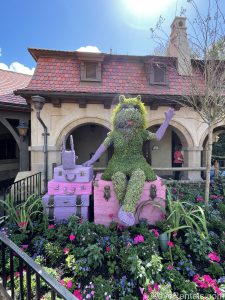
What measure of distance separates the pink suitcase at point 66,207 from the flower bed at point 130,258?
197 mm

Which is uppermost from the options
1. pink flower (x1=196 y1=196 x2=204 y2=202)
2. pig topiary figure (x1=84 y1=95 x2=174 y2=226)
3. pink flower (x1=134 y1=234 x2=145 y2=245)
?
pig topiary figure (x1=84 y1=95 x2=174 y2=226)

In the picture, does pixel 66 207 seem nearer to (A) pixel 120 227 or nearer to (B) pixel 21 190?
(A) pixel 120 227

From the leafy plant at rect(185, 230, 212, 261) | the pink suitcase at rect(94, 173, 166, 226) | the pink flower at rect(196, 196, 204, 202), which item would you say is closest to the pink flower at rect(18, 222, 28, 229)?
the pink suitcase at rect(94, 173, 166, 226)

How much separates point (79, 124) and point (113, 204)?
3985 mm

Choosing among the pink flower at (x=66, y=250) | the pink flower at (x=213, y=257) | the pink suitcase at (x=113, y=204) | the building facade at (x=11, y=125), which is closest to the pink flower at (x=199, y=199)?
the pink suitcase at (x=113, y=204)

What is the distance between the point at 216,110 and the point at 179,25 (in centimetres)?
489

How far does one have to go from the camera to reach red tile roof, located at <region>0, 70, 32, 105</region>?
705 cm

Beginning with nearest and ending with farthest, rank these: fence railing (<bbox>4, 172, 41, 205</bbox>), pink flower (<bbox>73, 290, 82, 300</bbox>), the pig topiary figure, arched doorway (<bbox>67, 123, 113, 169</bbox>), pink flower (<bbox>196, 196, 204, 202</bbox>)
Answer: pink flower (<bbox>73, 290, 82, 300</bbox>) → the pig topiary figure → pink flower (<bbox>196, 196, 204, 202</bbox>) → fence railing (<bbox>4, 172, 41, 205</bbox>) → arched doorway (<bbox>67, 123, 113, 169</bbox>)

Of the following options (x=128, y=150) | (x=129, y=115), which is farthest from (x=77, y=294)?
(x=129, y=115)

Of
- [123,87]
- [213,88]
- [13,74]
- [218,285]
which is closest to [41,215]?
[218,285]

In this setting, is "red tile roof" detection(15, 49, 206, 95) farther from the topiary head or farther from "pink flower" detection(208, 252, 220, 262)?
"pink flower" detection(208, 252, 220, 262)

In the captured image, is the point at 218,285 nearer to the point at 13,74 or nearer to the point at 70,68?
the point at 70,68

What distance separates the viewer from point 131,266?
2238mm

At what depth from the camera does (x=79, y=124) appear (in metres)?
6.58
